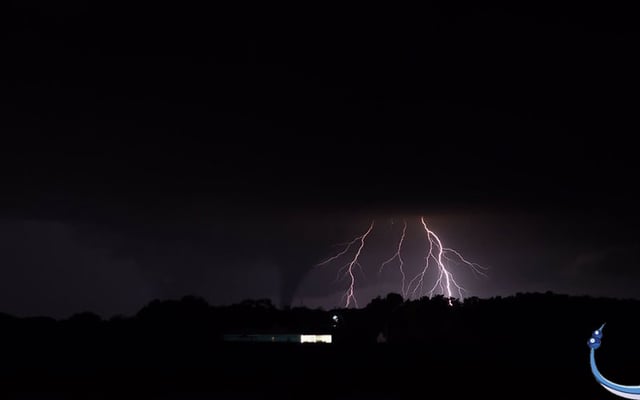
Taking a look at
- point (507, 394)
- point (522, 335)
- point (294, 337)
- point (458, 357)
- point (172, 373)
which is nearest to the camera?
point (507, 394)

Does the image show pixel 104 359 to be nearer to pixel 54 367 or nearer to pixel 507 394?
pixel 54 367

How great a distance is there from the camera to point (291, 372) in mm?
40500

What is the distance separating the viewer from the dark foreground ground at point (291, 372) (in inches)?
1446

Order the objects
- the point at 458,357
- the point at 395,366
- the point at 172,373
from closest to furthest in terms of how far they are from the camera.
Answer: the point at 172,373 < the point at 395,366 < the point at 458,357

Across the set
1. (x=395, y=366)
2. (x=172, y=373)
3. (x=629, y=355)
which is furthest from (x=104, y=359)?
(x=629, y=355)

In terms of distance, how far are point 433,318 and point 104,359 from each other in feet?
184

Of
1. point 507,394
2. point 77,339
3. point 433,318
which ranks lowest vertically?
point 507,394

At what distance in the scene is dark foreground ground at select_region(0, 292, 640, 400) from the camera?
36.7m

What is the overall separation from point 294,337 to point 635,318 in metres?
29.7

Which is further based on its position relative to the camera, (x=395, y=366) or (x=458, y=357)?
(x=458, y=357)

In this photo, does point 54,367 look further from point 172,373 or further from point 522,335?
point 522,335

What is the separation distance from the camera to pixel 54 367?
42031 mm

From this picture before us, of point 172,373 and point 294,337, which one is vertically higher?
point 294,337

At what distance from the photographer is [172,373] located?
4022 cm
